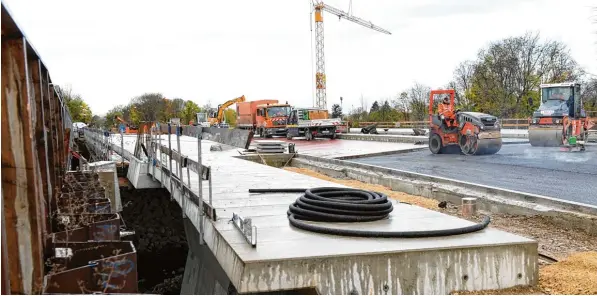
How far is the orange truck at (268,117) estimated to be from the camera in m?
39.5

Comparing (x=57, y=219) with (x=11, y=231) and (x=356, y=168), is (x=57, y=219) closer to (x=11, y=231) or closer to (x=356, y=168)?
(x=11, y=231)

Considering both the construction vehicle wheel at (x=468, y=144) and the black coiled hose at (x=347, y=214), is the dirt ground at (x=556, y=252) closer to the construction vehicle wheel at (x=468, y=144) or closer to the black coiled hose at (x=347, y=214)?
the black coiled hose at (x=347, y=214)

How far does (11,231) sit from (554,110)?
71.2ft

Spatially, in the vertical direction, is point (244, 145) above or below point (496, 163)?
above

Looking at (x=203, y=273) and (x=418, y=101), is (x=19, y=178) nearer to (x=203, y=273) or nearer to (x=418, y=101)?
(x=203, y=273)

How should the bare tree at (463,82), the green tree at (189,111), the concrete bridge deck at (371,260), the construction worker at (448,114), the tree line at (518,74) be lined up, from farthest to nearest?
the green tree at (189,111)
the bare tree at (463,82)
the tree line at (518,74)
the construction worker at (448,114)
the concrete bridge deck at (371,260)

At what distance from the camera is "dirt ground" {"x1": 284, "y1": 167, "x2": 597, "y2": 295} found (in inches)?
208

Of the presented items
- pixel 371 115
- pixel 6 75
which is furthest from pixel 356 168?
pixel 371 115

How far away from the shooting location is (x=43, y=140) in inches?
213

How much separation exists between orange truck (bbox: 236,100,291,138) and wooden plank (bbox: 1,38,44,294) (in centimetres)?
3503

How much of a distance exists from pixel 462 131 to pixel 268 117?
22041mm

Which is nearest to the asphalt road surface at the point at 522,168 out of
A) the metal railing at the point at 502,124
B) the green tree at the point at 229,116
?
the metal railing at the point at 502,124

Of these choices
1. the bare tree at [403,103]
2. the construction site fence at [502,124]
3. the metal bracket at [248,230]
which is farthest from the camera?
the bare tree at [403,103]

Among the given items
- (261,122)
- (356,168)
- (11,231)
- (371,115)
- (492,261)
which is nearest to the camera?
(11,231)
